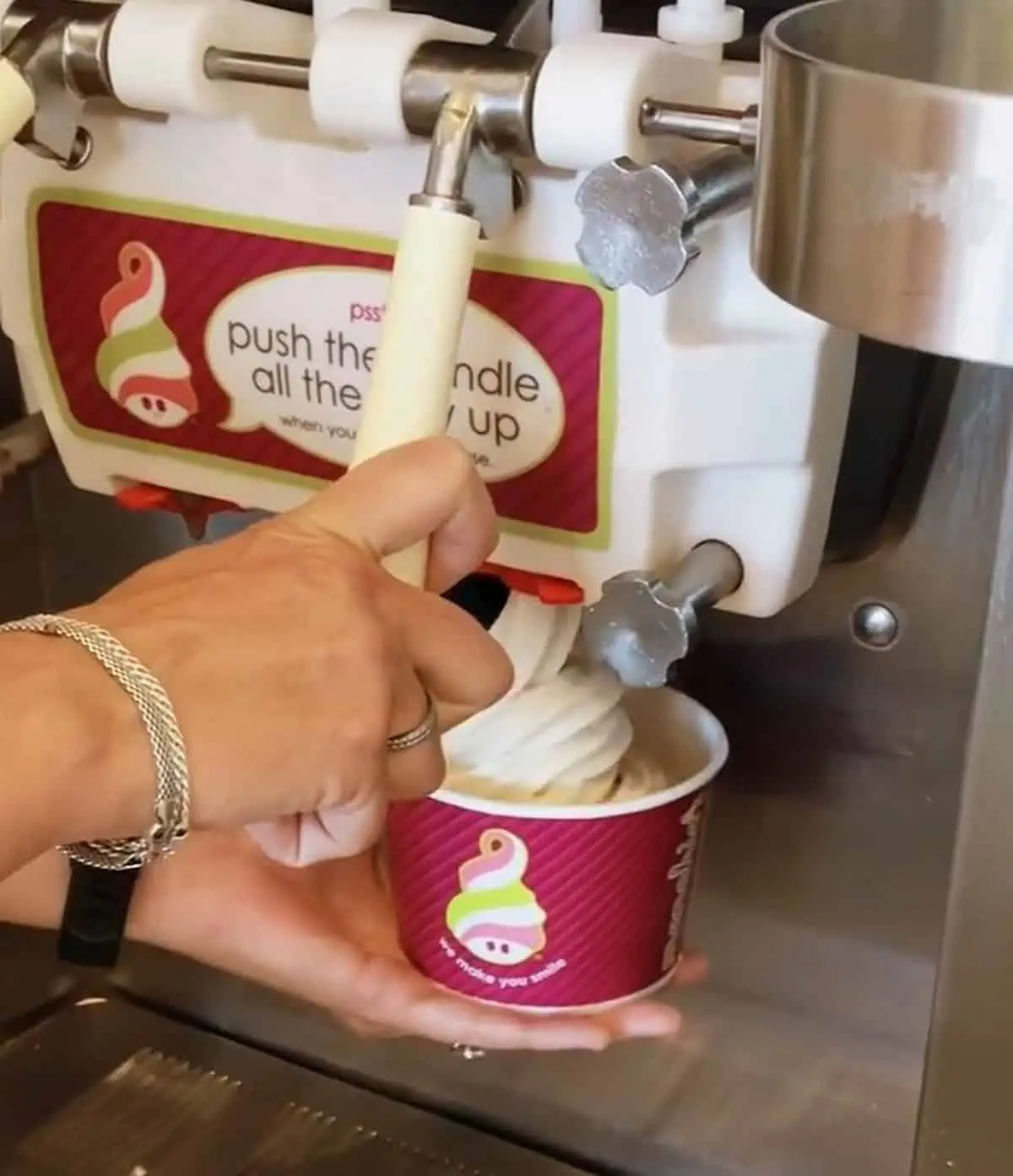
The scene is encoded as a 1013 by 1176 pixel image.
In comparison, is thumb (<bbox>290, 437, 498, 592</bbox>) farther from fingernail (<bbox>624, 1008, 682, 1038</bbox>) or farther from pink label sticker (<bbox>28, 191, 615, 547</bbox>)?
fingernail (<bbox>624, 1008, 682, 1038</bbox>)

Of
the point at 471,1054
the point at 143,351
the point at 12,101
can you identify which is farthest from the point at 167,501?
the point at 471,1054

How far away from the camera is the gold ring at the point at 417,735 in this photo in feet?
1.47

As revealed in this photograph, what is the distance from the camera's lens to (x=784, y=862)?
0.68 meters

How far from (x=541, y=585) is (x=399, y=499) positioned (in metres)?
0.11

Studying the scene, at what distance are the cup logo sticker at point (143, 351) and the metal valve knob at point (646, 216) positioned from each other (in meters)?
0.18

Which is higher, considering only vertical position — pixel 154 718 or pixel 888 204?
pixel 888 204

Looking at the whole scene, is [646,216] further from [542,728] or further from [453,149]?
[542,728]

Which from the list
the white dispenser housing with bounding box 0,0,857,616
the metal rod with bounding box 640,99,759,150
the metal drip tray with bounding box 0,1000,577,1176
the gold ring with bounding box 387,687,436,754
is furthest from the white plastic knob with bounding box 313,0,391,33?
the metal drip tray with bounding box 0,1000,577,1176

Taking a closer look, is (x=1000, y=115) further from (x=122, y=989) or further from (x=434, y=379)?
(x=122, y=989)

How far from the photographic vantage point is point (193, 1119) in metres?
0.76

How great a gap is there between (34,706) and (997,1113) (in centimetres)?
24

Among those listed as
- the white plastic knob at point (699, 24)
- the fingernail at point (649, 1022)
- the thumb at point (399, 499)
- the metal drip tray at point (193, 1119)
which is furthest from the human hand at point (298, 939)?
the white plastic knob at point (699, 24)

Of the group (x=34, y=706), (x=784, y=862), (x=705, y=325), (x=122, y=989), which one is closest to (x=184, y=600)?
(x=34, y=706)

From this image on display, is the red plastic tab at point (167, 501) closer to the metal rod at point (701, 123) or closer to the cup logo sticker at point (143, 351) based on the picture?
the cup logo sticker at point (143, 351)
